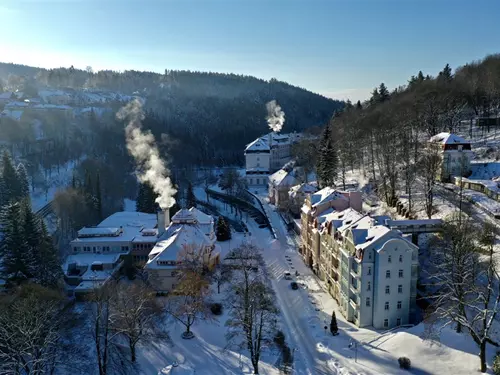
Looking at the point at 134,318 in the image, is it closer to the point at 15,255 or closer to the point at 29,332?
the point at 29,332

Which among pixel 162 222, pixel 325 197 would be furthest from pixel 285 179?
pixel 162 222

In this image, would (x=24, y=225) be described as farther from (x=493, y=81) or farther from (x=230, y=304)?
(x=493, y=81)

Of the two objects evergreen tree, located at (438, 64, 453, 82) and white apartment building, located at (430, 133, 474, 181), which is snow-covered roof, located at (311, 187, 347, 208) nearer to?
white apartment building, located at (430, 133, 474, 181)

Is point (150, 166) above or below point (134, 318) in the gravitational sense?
above

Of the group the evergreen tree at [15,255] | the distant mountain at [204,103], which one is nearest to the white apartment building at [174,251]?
the evergreen tree at [15,255]

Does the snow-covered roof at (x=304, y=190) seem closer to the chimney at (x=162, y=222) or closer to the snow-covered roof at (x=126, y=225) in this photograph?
the snow-covered roof at (x=126, y=225)

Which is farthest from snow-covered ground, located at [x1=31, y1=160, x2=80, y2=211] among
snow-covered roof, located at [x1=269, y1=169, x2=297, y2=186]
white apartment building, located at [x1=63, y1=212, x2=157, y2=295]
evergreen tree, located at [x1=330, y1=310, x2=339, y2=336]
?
evergreen tree, located at [x1=330, y1=310, x2=339, y2=336]
